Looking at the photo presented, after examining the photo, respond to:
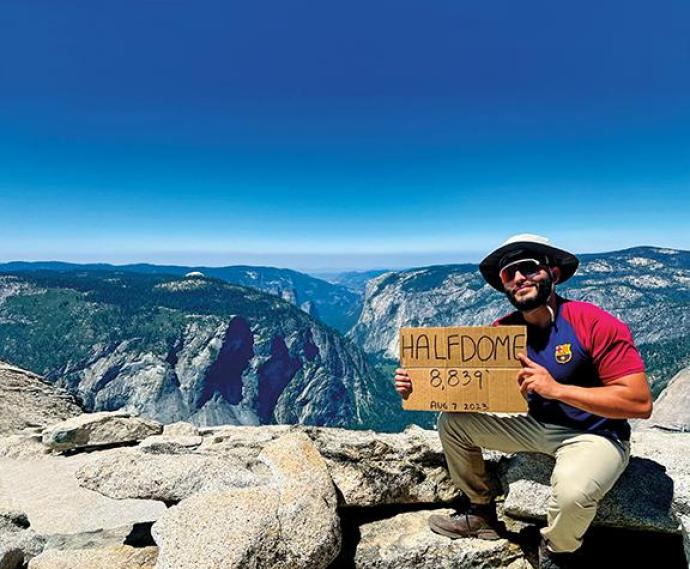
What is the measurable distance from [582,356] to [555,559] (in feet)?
7.74

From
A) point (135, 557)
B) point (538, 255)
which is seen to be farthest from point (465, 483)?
point (135, 557)

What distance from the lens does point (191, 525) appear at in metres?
5.92

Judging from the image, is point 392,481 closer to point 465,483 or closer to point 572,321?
point 465,483

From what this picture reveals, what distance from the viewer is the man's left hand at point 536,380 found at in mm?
5574

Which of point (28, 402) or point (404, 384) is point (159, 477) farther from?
point (28, 402)

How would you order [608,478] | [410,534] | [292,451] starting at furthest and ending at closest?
[292,451], [410,534], [608,478]

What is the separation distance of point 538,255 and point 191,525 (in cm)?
546

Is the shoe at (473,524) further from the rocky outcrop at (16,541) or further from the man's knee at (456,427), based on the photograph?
the rocky outcrop at (16,541)

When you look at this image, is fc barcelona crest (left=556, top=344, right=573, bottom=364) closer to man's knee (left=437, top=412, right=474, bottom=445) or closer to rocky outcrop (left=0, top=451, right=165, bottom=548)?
man's knee (left=437, top=412, right=474, bottom=445)

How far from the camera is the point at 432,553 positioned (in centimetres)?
666

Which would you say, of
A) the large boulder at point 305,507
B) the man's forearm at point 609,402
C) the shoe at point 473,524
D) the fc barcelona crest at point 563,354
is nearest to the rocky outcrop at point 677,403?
the shoe at point 473,524

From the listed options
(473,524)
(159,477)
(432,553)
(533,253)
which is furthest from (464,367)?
(159,477)

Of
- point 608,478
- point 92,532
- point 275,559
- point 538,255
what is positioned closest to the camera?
point 608,478

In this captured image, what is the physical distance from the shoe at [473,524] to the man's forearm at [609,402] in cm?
238
